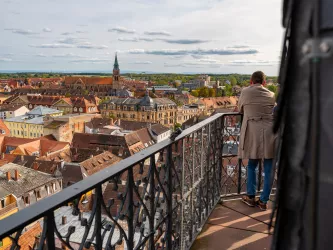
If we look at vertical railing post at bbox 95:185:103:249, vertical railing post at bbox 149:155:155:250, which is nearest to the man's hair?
vertical railing post at bbox 149:155:155:250

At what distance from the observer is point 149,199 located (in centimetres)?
226

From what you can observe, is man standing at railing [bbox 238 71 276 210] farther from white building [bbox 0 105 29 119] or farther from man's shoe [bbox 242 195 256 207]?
white building [bbox 0 105 29 119]

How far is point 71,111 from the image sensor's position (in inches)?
2623

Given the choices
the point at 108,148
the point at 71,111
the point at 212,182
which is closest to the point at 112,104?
the point at 71,111

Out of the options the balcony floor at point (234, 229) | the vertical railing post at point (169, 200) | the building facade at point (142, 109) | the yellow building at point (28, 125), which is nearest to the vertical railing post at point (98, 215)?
the vertical railing post at point (169, 200)

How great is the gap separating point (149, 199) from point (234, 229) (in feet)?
5.34

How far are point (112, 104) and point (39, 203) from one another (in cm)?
6341

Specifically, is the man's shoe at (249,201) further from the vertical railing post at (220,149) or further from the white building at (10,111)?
A: the white building at (10,111)

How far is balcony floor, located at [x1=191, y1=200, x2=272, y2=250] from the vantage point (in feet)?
10.7

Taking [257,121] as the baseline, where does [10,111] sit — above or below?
below

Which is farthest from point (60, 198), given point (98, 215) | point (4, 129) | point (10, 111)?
point (10, 111)

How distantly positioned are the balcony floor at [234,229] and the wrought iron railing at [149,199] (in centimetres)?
10

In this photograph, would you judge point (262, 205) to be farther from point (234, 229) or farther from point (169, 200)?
point (169, 200)

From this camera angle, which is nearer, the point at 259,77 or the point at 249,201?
the point at 259,77
